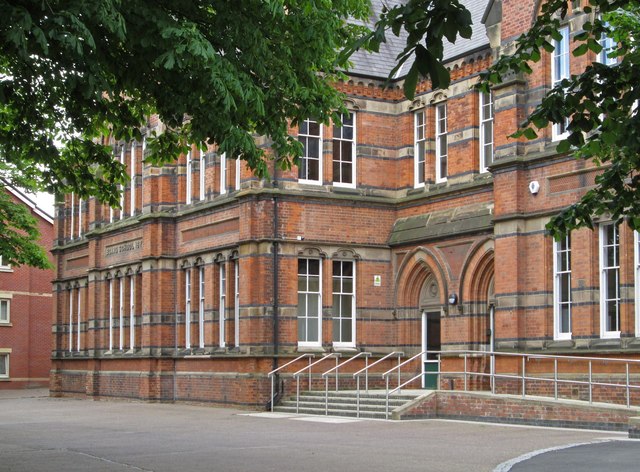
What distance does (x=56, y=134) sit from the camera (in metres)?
17.8

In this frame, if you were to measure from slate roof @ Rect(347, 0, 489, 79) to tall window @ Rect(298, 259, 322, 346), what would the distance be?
5.25 metres

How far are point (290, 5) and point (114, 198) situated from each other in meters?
4.75

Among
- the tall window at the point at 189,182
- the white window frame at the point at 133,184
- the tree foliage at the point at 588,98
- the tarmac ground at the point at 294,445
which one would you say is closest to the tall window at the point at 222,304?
the tall window at the point at 189,182

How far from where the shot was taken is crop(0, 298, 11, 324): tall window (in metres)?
53.2

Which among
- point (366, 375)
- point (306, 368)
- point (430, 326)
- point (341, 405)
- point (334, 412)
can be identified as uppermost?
point (430, 326)

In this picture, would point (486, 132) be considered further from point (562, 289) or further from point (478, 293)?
point (562, 289)

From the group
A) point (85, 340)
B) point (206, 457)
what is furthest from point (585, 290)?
point (85, 340)

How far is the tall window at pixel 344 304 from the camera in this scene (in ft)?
97.3

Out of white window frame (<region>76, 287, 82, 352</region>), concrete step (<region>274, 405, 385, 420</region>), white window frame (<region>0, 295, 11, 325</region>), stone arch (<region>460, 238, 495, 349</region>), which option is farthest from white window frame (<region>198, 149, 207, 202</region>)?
white window frame (<region>0, 295, 11, 325</region>)

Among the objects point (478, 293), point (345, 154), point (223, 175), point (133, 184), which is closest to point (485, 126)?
point (478, 293)

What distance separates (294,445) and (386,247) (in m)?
13.0

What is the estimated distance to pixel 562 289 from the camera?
23.9 metres

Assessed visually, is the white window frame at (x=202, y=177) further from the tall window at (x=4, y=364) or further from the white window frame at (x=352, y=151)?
the tall window at (x=4, y=364)

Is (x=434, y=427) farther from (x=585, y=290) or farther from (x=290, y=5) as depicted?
(x=290, y=5)
